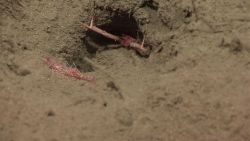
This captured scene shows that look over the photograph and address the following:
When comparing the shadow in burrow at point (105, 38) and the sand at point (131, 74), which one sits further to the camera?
the shadow in burrow at point (105, 38)

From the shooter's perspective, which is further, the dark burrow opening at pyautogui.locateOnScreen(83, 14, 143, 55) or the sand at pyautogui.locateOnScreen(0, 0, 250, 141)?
the dark burrow opening at pyautogui.locateOnScreen(83, 14, 143, 55)

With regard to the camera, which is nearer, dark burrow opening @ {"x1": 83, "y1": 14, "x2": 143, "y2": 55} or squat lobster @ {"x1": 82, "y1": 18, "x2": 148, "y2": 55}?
squat lobster @ {"x1": 82, "y1": 18, "x2": 148, "y2": 55}

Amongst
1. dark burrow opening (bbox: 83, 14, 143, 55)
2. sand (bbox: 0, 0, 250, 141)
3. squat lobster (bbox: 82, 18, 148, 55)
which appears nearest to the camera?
sand (bbox: 0, 0, 250, 141)

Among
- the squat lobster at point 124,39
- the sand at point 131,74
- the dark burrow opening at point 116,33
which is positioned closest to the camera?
the sand at point 131,74

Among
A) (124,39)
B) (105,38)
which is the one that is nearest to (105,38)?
(105,38)

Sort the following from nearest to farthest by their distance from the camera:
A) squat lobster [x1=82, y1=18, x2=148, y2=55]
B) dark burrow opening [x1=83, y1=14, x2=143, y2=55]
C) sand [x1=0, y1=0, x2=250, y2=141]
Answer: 1. sand [x1=0, y1=0, x2=250, y2=141]
2. squat lobster [x1=82, y1=18, x2=148, y2=55]
3. dark burrow opening [x1=83, y1=14, x2=143, y2=55]

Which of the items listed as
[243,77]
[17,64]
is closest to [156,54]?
[243,77]

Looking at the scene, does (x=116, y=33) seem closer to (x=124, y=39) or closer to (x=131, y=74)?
(x=124, y=39)

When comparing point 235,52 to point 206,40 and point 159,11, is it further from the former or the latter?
point 159,11
